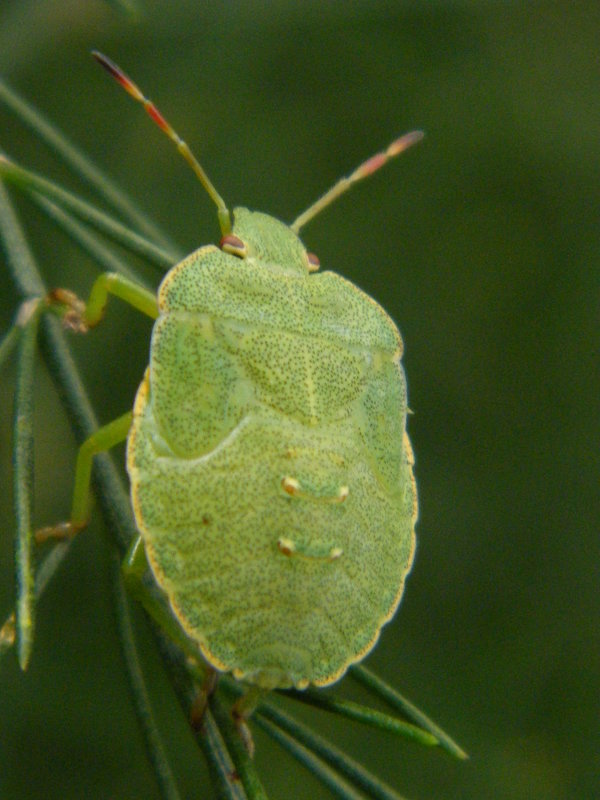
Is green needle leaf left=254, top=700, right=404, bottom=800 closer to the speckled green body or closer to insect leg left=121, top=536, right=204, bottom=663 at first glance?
the speckled green body

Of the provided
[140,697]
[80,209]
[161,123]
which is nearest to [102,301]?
[80,209]

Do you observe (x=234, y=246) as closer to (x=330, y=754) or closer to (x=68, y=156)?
(x=68, y=156)

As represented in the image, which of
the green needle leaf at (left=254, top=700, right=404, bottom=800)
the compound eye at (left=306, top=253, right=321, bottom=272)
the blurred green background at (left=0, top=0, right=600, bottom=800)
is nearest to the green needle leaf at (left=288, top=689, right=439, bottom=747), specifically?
the green needle leaf at (left=254, top=700, right=404, bottom=800)

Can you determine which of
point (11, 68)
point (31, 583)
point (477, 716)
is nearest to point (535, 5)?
point (11, 68)

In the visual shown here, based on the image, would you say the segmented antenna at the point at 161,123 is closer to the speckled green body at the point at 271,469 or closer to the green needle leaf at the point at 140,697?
the speckled green body at the point at 271,469

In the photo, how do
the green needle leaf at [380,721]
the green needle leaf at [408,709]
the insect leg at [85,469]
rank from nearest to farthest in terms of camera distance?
1. the green needle leaf at [380,721]
2. the green needle leaf at [408,709]
3. the insect leg at [85,469]

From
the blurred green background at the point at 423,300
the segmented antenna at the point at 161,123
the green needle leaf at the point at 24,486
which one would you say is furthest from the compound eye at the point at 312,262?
the blurred green background at the point at 423,300

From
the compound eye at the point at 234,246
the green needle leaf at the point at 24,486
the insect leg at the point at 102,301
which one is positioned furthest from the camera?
the compound eye at the point at 234,246
